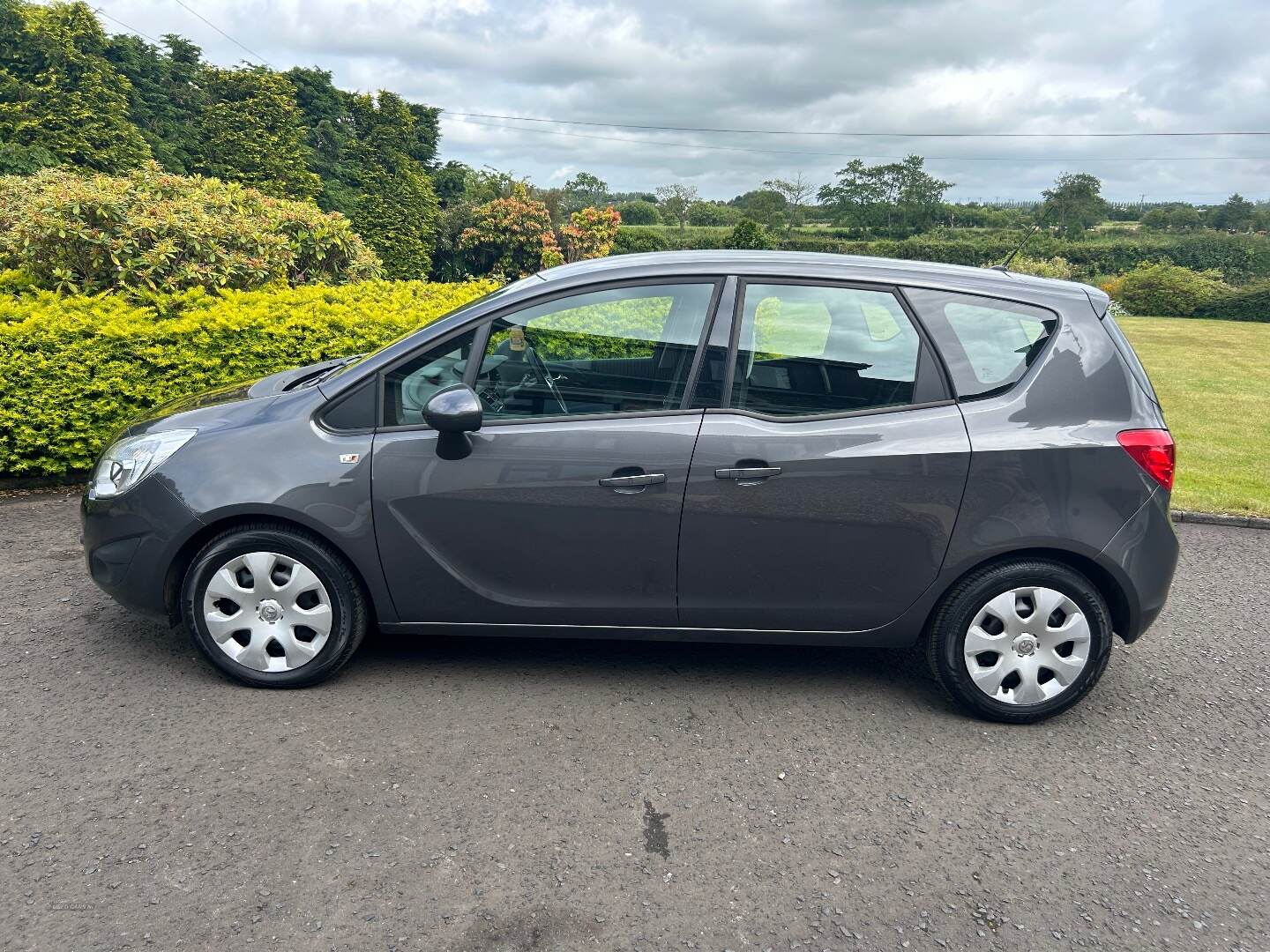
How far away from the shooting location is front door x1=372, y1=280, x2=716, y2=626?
11.8 feet

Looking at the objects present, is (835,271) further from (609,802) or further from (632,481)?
(609,802)

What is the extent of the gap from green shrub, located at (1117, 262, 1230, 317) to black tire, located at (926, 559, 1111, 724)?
Result: 36670 millimetres

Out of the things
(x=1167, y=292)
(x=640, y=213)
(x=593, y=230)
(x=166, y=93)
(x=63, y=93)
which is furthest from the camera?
(x=640, y=213)

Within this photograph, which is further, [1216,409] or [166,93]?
[166,93]

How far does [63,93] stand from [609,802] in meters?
36.0

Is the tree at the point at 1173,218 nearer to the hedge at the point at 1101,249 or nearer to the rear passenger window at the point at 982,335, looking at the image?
the hedge at the point at 1101,249

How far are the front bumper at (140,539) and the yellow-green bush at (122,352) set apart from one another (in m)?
3.08

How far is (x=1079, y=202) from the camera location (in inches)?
1845

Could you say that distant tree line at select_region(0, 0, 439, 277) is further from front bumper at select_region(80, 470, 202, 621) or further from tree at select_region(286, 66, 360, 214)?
front bumper at select_region(80, 470, 202, 621)

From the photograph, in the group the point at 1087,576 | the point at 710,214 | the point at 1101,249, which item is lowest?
the point at 1087,576

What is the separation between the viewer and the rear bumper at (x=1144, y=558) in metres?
3.58

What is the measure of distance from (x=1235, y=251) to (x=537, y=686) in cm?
4918

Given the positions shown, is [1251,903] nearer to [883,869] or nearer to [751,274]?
[883,869]

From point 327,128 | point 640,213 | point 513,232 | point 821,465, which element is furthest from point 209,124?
point 821,465
